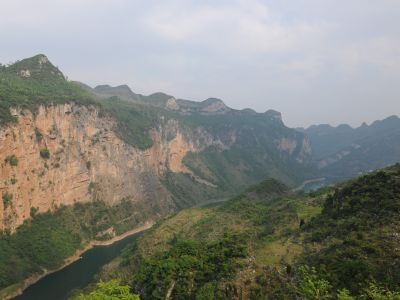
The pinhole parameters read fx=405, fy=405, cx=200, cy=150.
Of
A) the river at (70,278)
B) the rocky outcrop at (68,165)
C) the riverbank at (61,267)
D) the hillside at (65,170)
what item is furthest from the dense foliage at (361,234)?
the rocky outcrop at (68,165)

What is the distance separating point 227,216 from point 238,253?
3941cm

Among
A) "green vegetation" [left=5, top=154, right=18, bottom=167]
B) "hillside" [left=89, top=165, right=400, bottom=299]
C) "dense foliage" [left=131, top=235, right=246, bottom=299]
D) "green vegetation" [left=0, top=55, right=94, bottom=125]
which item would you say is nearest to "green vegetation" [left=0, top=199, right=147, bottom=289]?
"green vegetation" [left=5, top=154, right=18, bottom=167]

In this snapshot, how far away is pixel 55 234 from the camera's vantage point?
315 ft

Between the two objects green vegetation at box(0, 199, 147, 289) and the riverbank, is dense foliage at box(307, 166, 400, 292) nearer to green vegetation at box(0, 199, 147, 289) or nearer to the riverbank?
the riverbank

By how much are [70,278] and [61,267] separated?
7283 millimetres

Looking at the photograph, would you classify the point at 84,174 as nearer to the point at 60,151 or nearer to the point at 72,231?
the point at 60,151

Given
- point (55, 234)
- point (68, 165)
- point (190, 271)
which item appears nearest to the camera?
point (190, 271)

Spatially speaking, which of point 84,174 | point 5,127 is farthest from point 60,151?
point 5,127

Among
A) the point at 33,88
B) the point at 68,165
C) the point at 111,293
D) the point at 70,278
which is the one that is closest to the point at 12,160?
the point at 68,165

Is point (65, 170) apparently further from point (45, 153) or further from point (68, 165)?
point (45, 153)

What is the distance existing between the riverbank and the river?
756 millimetres

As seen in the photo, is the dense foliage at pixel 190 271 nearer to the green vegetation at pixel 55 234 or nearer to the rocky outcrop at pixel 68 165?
the green vegetation at pixel 55 234

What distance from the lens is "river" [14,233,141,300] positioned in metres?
72.8

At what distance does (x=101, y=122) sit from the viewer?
129 metres
